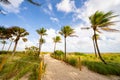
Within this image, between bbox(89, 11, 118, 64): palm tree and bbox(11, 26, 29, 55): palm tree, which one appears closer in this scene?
bbox(89, 11, 118, 64): palm tree

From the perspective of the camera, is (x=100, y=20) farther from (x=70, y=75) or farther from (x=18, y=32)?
(x=18, y=32)

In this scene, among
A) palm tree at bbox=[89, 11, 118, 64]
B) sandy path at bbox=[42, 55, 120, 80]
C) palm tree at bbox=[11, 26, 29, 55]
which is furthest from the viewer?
palm tree at bbox=[11, 26, 29, 55]

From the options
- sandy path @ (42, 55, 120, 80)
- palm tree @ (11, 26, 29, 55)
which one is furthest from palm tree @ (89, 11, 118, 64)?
palm tree @ (11, 26, 29, 55)

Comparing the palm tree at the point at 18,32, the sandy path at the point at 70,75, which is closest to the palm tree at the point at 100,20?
the sandy path at the point at 70,75

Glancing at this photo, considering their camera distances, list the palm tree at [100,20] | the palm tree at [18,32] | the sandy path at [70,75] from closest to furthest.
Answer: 1. the sandy path at [70,75]
2. the palm tree at [100,20]
3. the palm tree at [18,32]

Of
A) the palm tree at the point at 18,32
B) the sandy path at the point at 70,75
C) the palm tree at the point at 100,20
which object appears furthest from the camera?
the palm tree at the point at 18,32

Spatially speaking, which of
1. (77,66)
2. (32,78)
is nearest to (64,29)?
(77,66)

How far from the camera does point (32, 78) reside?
6078 millimetres

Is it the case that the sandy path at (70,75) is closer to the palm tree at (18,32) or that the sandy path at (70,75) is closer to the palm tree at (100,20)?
the palm tree at (100,20)

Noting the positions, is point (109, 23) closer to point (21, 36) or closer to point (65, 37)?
point (65, 37)

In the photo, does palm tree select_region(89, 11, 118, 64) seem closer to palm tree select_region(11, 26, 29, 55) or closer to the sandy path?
the sandy path

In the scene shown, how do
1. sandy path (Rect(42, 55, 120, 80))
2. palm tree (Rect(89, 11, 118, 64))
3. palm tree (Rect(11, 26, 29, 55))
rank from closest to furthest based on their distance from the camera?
sandy path (Rect(42, 55, 120, 80)), palm tree (Rect(89, 11, 118, 64)), palm tree (Rect(11, 26, 29, 55))

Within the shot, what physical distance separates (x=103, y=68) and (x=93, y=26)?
778 cm

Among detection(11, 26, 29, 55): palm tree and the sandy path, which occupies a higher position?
detection(11, 26, 29, 55): palm tree
